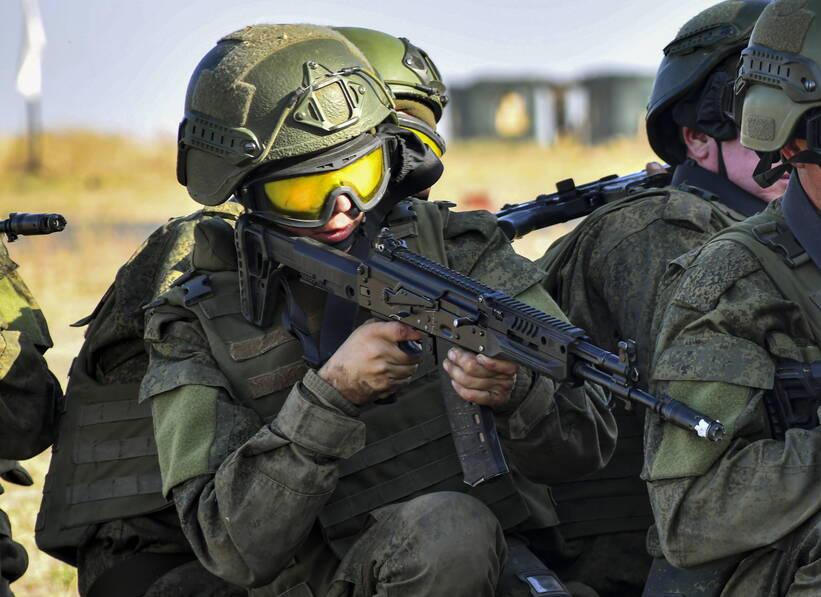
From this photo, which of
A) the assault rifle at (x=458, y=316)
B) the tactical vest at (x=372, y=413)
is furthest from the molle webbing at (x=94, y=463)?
the assault rifle at (x=458, y=316)

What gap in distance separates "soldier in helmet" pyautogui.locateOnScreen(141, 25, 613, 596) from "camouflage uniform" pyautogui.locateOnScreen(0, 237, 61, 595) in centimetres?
68

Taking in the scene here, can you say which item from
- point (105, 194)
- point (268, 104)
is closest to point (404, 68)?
Answer: point (268, 104)

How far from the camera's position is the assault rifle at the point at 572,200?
247 inches

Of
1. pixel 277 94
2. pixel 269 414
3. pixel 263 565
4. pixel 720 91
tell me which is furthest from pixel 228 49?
pixel 720 91

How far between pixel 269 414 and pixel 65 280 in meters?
12.6

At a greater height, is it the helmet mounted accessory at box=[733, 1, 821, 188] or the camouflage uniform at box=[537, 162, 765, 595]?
the helmet mounted accessory at box=[733, 1, 821, 188]

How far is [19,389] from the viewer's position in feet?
16.3

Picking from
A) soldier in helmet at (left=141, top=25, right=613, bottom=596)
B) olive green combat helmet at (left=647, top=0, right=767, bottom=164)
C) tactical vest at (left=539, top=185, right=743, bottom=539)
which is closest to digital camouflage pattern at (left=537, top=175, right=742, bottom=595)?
tactical vest at (left=539, top=185, right=743, bottom=539)

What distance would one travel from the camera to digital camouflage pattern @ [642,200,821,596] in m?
3.61

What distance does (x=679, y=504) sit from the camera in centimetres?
373

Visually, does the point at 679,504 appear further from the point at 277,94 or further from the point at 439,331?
the point at 277,94

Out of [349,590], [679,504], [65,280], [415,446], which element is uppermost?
[679,504]

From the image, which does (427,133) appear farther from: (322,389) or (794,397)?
(794,397)

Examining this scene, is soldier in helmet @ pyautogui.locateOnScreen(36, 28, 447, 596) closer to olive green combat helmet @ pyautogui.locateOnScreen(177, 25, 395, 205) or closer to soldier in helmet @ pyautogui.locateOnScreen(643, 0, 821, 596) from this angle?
olive green combat helmet @ pyautogui.locateOnScreen(177, 25, 395, 205)
